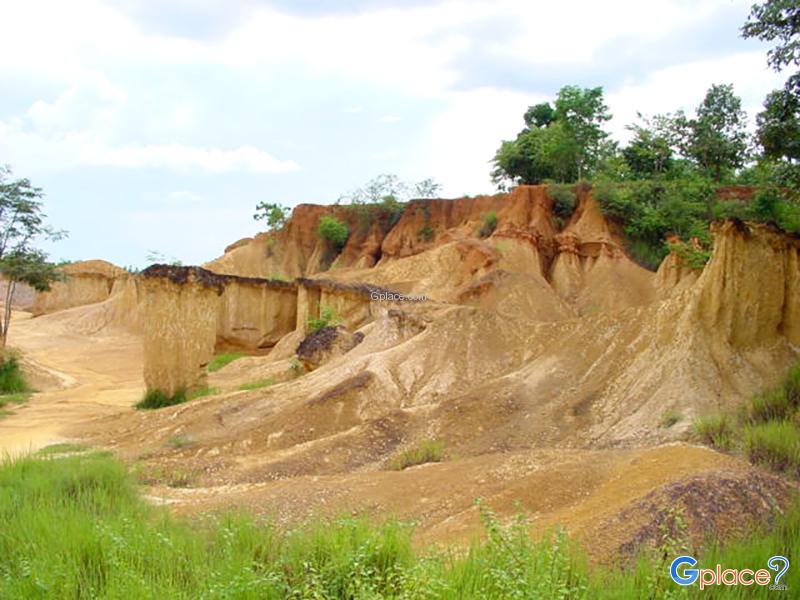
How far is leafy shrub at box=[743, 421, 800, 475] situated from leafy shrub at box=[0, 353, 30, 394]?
17128 millimetres

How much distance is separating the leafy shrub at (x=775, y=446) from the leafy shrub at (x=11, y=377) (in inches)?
674

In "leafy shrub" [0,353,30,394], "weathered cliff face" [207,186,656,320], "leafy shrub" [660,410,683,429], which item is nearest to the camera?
"leafy shrub" [660,410,683,429]

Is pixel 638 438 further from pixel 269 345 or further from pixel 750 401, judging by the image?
pixel 269 345

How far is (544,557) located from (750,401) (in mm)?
6095

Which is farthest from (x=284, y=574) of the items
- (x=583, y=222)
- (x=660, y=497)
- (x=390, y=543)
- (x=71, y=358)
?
(x=71, y=358)

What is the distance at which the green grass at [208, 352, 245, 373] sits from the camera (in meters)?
24.1

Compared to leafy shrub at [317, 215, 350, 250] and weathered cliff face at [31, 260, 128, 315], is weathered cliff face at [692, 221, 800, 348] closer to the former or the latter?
leafy shrub at [317, 215, 350, 250]

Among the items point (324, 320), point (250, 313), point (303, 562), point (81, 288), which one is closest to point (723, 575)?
point (303, 562)

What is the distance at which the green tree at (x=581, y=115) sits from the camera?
92.8 feet

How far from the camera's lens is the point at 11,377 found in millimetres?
18438

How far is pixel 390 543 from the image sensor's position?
4.25m

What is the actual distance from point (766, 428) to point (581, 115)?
23268 millimetres

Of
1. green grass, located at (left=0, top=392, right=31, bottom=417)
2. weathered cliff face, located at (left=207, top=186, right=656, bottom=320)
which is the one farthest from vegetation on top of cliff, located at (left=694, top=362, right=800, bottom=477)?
green grass, located at (left=0, top=392, right=31, bottom=417)

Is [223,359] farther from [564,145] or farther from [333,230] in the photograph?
[564,145]
